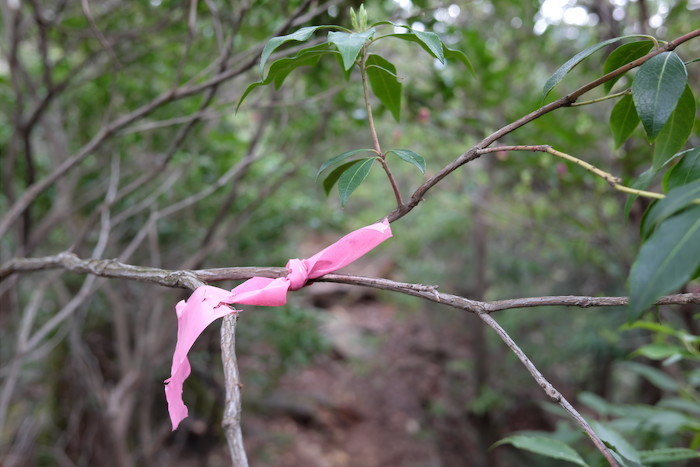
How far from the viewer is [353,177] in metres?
0.57

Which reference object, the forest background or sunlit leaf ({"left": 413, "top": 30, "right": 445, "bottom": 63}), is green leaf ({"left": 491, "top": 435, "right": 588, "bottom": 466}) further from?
sunlit leaf ({"left": 413, "top": 30, "right": 445, "bottom": 63})

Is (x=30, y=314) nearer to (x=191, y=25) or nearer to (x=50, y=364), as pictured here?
(x=191, y=25)

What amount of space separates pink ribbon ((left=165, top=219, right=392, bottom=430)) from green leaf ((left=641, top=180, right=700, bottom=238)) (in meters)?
0.25

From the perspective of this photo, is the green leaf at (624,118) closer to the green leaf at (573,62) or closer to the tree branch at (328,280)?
the green leaf at (573,62)

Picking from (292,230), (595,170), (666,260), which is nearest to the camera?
(666,260)

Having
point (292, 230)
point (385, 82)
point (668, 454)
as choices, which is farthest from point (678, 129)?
point (292, 230)

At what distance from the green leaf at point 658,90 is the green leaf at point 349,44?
0.27m

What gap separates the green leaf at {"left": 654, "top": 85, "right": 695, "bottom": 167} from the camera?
0.54 meters

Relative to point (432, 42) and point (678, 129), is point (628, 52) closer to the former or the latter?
point (678, 129)

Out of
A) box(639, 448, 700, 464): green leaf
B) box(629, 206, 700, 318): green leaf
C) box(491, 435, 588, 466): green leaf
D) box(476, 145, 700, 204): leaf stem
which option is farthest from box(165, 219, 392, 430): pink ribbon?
box(639, 448, 700, 464): green leaf

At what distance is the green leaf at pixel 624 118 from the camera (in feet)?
1.95

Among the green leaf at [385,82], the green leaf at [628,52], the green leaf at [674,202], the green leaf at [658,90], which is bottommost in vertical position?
the green leaf at [674,202]

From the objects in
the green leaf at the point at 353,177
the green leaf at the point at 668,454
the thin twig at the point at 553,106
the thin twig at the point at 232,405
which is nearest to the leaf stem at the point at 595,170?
the thin twig at the point at 553,106

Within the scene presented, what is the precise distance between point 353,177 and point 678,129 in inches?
14.2
